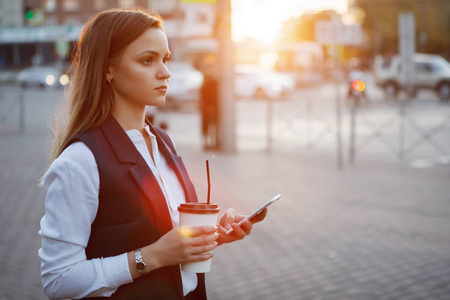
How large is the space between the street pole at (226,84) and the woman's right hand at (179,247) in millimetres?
11261

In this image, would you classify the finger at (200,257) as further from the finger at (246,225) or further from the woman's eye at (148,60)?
the woman's eye at (148,60)

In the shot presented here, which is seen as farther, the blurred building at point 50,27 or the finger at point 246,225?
the blurred building at point 50,27

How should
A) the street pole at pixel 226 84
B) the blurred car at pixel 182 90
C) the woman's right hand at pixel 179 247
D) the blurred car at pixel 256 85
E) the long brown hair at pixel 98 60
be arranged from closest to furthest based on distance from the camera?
1. the woman's right hand at pixel 179 247
2. the long brown hair at pixel 98 60
3. the street pole at pixel 226 84
4. the blurred car at pixel 182 90
5. the blurred car at pixel 256 85

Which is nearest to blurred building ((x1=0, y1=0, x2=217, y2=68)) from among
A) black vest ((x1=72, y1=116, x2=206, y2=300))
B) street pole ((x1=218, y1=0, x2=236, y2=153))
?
street pole ((x1=218, y1=0, x2=236, y2=153))

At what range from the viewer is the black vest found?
1.87 meters

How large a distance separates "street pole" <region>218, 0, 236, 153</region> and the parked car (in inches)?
780

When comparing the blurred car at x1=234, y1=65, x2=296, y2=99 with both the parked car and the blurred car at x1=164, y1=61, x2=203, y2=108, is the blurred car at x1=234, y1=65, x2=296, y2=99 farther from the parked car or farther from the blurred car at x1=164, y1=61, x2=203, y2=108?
the blurred car at x1=164, y1=61, x2=203, y2=108

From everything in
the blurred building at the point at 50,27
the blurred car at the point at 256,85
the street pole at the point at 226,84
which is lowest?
the blurred car at the point at 256,85

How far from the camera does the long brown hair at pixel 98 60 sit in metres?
1.97

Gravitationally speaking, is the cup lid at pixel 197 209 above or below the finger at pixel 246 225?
above

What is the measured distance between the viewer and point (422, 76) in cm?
3244

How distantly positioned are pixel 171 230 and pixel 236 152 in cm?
1169

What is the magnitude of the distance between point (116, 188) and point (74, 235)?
19cm

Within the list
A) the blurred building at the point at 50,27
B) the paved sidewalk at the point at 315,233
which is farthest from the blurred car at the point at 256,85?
the blurred building at the point at 50,27
